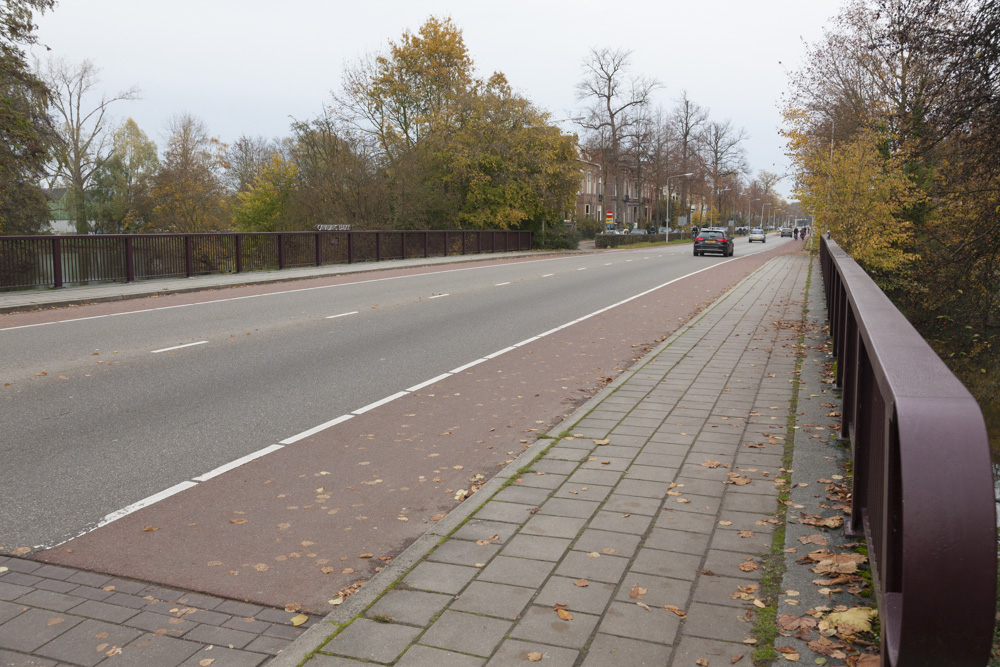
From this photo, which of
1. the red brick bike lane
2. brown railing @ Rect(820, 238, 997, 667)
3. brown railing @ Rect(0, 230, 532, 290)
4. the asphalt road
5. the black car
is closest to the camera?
brown railing @ Rect(820, 238, 997, 667)

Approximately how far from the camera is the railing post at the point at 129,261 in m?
21.3

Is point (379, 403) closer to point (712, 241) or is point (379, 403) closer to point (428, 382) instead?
point (428, 382)

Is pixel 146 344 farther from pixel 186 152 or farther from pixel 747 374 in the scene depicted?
pixel 186 152

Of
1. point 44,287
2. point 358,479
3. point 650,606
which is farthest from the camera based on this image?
point 44,287

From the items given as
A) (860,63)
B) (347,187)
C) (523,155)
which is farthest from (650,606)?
(523,155)

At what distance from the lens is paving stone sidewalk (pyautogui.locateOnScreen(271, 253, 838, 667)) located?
3.18 meters

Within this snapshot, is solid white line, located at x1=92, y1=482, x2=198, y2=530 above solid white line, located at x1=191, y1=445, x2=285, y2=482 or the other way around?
the other way around

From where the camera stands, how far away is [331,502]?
16.6ft

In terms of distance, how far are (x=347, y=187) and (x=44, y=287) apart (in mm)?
23867

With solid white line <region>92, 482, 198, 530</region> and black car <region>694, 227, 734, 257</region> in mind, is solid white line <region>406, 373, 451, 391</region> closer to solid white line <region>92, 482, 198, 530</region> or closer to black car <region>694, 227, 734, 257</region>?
solid white line <region>92, 482, 198, 530</region>

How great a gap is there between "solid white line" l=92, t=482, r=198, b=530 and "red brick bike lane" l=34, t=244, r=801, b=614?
6 centimetres

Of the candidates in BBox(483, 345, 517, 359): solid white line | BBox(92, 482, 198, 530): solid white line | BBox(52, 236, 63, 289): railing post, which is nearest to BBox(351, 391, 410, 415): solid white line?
BBox(92, 482, 198, 530): solid white line

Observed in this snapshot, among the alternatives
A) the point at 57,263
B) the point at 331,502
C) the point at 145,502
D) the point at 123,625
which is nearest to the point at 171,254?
the point at 57,263

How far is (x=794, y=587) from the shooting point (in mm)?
3617
